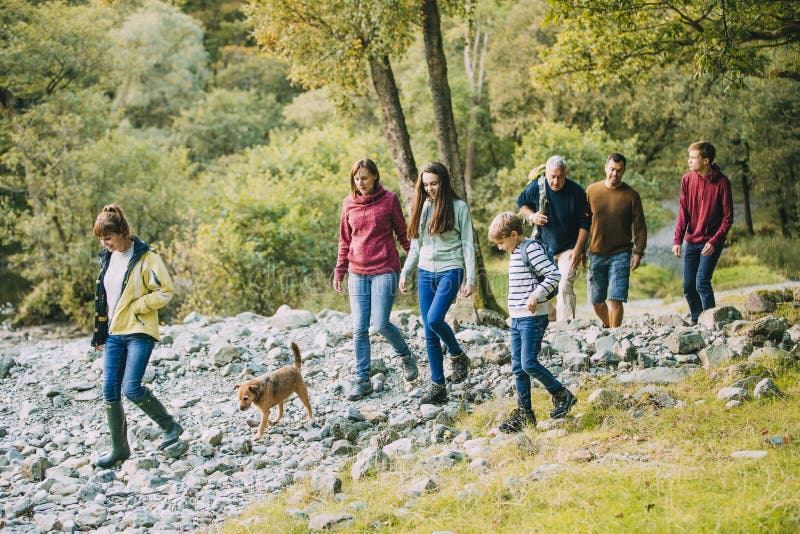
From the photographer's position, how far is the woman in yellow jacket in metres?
5.52

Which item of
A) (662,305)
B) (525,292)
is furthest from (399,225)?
(662,305)

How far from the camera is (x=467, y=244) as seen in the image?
20.4 ft

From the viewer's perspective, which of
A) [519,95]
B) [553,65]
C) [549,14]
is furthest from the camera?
[519,95]

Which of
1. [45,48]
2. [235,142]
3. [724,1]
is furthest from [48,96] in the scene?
[724,1]

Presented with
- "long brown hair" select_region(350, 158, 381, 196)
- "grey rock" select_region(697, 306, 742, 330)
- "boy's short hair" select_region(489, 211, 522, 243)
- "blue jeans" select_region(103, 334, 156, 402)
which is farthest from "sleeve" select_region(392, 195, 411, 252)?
"grey rock" select_region(697, 306, 742, 330)

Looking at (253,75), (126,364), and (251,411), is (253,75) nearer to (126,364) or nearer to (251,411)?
(251,411)

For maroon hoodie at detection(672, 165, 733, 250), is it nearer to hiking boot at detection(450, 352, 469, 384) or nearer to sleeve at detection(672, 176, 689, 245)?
sleeve at detection(672, 176, 689, 245)

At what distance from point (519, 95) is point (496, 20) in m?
6.53

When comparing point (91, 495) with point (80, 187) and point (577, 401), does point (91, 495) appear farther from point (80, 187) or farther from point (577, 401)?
point (80, 187)

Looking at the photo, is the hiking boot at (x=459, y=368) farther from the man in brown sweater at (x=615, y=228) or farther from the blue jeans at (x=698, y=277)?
the blue jeans at (x=698, y=277)

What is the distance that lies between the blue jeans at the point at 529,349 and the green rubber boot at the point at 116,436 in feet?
11.1

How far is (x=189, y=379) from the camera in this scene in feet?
26.5

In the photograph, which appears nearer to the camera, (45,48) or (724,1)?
(724,1)

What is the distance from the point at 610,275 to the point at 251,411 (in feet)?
15.1
